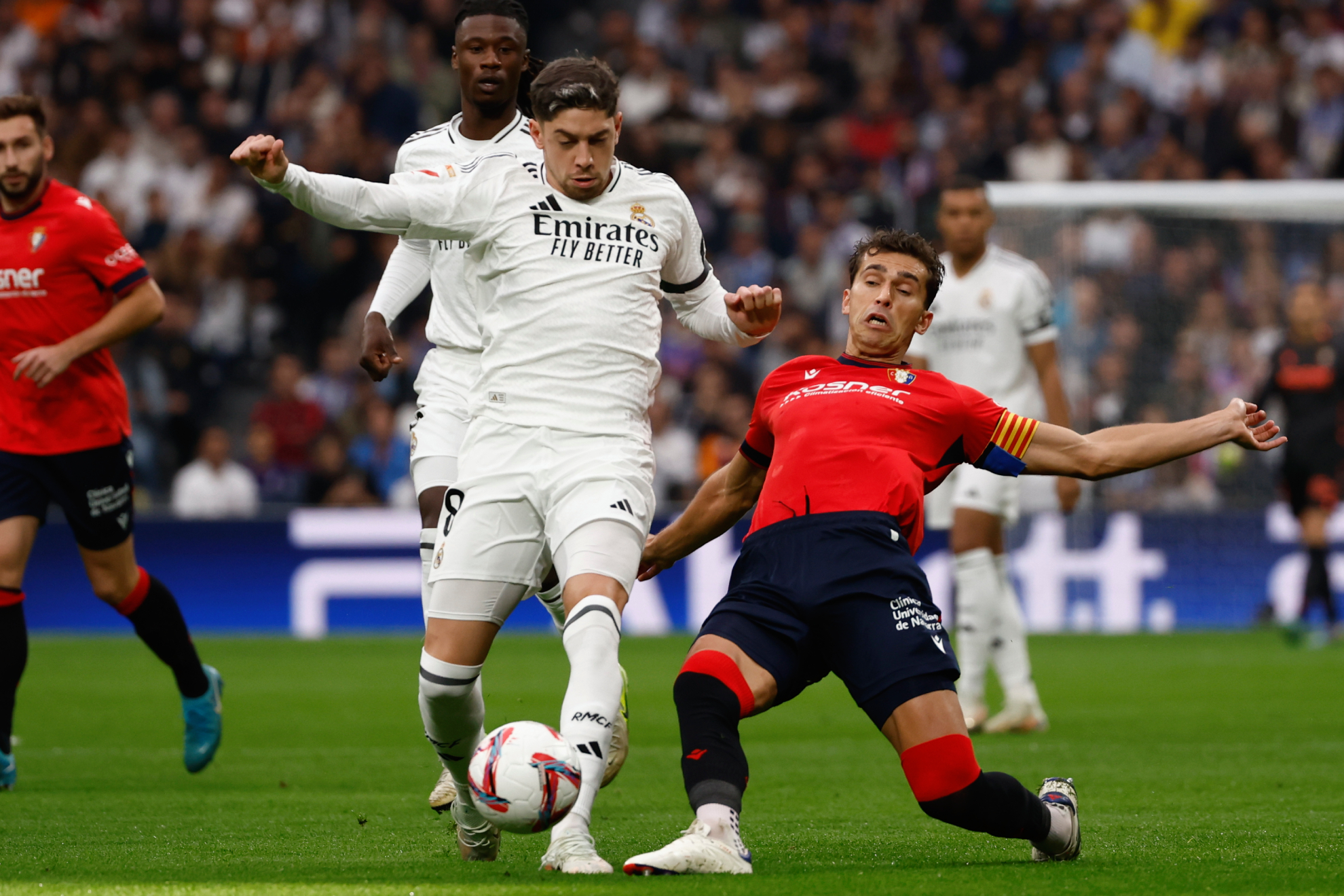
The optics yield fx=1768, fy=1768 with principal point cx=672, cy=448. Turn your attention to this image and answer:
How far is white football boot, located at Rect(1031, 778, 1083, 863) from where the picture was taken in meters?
4.84

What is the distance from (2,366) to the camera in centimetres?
720

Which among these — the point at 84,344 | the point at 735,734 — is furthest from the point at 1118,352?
the point at 735,734

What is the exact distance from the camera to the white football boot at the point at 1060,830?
484 cm

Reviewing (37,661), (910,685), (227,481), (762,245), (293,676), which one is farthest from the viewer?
(762,245)

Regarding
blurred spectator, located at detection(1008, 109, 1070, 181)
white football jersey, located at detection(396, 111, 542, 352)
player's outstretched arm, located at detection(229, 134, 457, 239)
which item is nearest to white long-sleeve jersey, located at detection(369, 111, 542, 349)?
white football jersey, located at detection(396, 111, 542, 352)

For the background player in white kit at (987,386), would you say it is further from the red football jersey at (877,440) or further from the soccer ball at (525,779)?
the soccer ball at (525,779)

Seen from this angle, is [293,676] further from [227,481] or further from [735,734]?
[735,734]

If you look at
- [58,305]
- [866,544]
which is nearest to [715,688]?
[866,544]

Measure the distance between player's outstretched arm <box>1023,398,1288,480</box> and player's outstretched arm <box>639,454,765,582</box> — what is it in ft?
2.67

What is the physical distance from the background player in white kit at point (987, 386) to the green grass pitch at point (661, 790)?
1.68ft

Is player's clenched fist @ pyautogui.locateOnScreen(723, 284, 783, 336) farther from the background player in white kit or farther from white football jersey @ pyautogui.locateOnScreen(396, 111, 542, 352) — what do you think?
the background player in white kit

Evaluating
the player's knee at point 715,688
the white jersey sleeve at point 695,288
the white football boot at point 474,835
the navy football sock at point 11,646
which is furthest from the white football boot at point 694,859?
the navy football sock at point 11,646

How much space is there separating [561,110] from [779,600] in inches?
58.9

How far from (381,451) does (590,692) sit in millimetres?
12005
